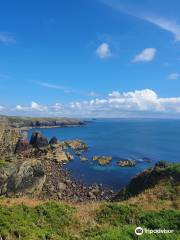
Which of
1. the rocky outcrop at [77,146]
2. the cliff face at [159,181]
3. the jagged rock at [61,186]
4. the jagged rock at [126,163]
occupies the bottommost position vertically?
the jagged rock at [61,186]

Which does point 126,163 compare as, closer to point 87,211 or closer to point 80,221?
point 87,211

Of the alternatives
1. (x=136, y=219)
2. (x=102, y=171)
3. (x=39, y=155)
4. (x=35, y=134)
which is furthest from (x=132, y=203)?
(x=35, y=134)

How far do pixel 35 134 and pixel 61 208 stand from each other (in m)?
98.0

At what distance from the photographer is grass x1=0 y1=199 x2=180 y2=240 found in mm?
17141

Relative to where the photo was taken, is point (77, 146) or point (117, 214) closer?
point (117, 214)

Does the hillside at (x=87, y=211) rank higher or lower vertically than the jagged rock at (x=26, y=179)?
higher

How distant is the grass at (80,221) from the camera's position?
56.2 ft

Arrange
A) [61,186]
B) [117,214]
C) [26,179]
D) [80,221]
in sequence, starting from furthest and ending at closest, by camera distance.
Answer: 1. [61,186]
2. [26,179]
3. [117,214]
4. [80,221]

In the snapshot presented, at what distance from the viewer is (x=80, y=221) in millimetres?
21266

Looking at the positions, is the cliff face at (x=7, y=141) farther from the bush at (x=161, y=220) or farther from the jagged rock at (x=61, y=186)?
the bush at (x=161, y=220)

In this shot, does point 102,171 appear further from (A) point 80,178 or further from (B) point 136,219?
(B) point 136,219

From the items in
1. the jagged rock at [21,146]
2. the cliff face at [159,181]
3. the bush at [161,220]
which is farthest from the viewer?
the jagged rock at [21,146]

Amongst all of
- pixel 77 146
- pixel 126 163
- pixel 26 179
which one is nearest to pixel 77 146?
pixel 77 146

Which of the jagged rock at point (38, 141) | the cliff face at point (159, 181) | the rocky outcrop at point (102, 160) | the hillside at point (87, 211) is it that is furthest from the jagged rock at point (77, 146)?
the cliff face at point (159, 181)
